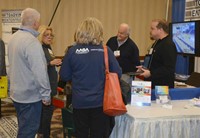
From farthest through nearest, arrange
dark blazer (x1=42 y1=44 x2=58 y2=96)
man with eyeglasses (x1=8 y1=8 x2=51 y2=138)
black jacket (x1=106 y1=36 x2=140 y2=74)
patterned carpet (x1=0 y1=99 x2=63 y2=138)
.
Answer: black jacket (x1=106 y1=36 x2=140 y2=74) → patterned carpet (x1=0 y1=99 x2=63 y2=138) → dark blazer (x1=42 y1=44 x2=58 y2=96) → man with eyeglasses (x1=8 y1=8 x2=51 y2=138)

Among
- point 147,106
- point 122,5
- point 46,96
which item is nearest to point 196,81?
point 147,106

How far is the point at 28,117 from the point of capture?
236 cm

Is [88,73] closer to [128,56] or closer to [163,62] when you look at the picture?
[163,62]

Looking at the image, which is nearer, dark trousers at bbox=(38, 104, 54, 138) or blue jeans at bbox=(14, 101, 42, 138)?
blue jeans at bbox=(14, 101, 42, 138)

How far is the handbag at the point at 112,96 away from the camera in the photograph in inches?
82.7

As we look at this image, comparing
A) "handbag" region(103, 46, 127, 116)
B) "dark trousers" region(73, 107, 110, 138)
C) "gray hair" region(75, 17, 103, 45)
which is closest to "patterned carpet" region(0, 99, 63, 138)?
"dark trousers" region(73, 107, 110, 138)

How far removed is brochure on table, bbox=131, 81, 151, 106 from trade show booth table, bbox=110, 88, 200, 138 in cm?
5

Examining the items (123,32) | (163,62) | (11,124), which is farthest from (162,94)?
(11,124)

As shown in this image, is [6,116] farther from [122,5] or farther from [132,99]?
[122,5]

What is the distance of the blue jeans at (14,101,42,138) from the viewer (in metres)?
2.35

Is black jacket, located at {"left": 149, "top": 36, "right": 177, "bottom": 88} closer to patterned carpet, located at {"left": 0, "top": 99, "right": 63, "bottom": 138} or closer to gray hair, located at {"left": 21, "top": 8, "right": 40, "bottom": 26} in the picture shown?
gray hair, located at {"left": 21, "top": 8, "right": 40, "bottom": 26}

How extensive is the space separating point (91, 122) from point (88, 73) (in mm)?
384

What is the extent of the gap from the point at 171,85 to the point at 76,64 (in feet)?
3.81

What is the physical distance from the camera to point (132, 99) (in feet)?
7.93
